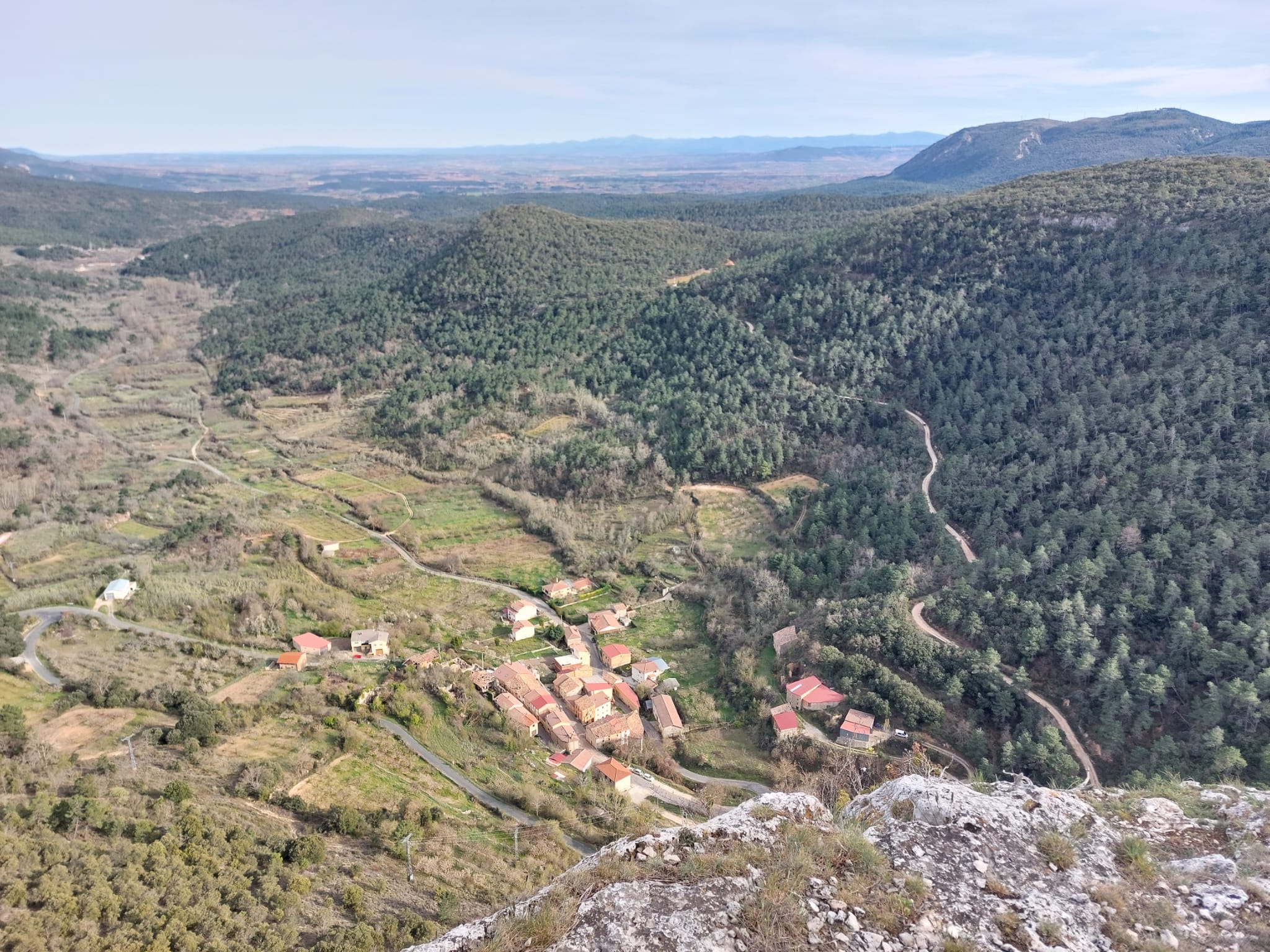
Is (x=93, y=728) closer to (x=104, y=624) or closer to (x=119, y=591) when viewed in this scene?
(x=104, y=624)

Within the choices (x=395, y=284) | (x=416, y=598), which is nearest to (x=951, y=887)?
(x=416, y=598)

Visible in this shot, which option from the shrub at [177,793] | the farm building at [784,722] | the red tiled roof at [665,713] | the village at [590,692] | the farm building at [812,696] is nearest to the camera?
the shrub at [177,793]

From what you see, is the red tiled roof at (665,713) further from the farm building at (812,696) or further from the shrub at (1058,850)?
the shrub at (1058,850)

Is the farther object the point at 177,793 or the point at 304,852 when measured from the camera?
the point at 177,793

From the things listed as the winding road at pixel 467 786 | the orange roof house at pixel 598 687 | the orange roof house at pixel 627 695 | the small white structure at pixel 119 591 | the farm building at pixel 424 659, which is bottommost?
the orange roof house at pixel 627 695

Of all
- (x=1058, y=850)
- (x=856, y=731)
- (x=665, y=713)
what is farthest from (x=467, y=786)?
(x=1058, y=850)

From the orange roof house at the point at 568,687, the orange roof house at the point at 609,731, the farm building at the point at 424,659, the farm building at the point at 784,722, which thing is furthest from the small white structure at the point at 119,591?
the farm building at the point at 784,722
